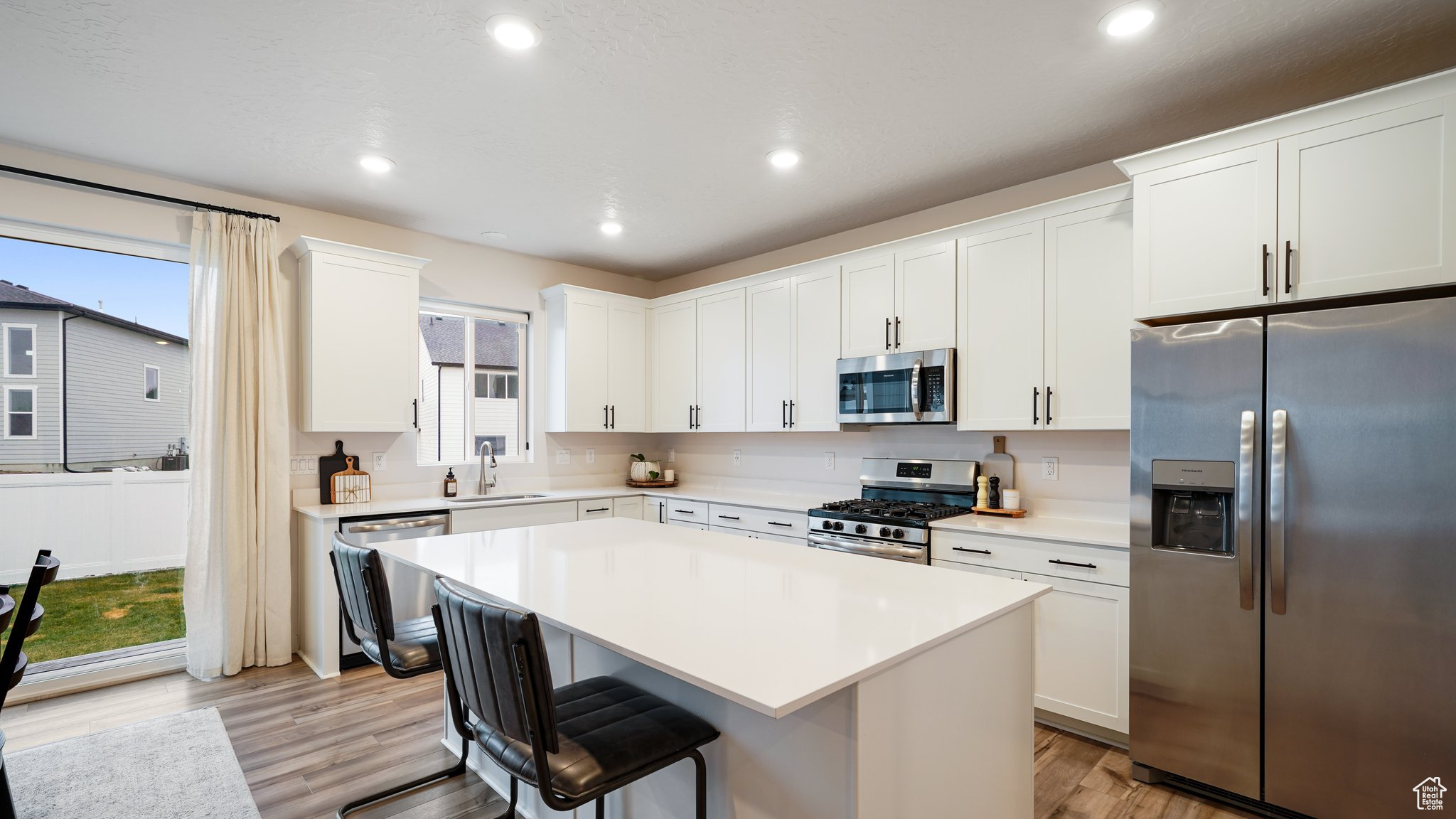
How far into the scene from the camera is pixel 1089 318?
304 cm

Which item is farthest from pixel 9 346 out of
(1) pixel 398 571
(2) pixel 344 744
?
(2) pixel 344 744

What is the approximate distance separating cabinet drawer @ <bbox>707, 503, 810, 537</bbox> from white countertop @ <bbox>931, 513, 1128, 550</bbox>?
90cm

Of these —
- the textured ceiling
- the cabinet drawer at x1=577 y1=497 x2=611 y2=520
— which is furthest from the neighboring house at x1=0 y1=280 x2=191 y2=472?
the cabinet drawer at x1=577 y1=497 x2=611 y2=520

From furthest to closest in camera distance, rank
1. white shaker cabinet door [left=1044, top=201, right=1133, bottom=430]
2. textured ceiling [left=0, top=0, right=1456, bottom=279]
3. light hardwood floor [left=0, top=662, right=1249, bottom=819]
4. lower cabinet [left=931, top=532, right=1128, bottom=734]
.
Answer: white shaker cabinet door [left=1044, top=201, right=1133, bottom=430] < lower cabinet [left=931, top=532, right=1128, bottom=734] < light hardwood floor [left=0, top=662, right=1249, bottom=819] < textured ceiling [left=0, top=0, right=1456, bottom=279]

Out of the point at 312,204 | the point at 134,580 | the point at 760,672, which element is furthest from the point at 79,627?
the point at 760,672

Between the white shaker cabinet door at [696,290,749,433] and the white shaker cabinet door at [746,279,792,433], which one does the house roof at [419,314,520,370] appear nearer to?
the white shaker cabinet door at [696,290,749,433]

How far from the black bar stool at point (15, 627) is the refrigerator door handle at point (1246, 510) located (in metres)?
3.54

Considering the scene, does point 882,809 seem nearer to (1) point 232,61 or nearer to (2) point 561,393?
(1) point 232,61

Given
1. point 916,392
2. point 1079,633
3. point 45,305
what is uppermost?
point 45,305

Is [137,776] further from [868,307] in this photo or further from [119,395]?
[868,307]

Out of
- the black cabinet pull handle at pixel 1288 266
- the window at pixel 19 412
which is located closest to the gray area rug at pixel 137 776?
the window at pixel 19 412

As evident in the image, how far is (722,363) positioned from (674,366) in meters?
0.55

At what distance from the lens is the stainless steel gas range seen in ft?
10.9

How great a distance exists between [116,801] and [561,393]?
3.14m
